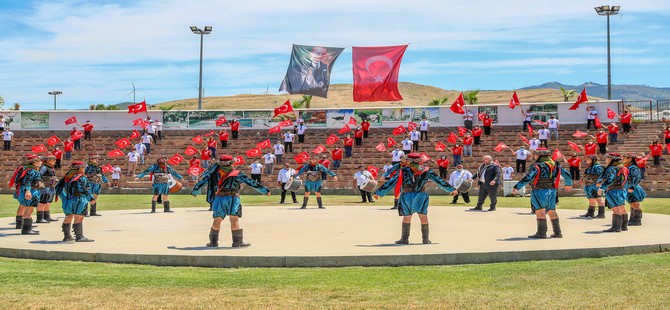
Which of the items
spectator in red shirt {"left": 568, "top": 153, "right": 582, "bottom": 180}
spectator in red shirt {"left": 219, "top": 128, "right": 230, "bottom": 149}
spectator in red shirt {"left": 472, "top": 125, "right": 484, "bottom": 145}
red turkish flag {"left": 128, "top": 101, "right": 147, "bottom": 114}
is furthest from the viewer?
red turkish flag {"left": 128, "top": 101, "right": 147, "bottom": 114}

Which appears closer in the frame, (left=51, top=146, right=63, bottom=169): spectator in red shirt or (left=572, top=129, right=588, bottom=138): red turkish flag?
(left=572, top=129, right=588, bottom=138): red turkish flag

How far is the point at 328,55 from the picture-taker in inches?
2250

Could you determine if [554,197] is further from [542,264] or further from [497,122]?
[497,122]

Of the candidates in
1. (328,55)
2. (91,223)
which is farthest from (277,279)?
(328,55)

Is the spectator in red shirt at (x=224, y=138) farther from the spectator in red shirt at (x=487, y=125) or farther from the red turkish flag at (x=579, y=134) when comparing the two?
the red turkish flag at (x=579, y=134)

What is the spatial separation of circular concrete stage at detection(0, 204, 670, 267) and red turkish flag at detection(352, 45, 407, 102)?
96.1 ft

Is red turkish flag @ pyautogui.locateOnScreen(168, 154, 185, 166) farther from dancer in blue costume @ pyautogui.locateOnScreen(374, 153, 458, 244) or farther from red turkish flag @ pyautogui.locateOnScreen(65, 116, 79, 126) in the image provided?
dancer in blue costume @ pyautogui.locateOnScreen(374, 153, 458, 244)

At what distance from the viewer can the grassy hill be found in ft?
434

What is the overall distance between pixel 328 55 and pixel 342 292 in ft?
149

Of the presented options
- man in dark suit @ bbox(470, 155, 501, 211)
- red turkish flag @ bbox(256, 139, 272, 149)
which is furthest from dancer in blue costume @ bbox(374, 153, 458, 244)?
red turkish flag @ bbox(256, 139, 272, 149)

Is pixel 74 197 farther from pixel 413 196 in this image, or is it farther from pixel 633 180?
pixel 633 180

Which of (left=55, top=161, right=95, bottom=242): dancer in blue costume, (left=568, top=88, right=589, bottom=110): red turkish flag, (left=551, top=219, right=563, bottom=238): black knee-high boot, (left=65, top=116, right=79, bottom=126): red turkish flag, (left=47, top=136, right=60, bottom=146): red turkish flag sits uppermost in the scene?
(left=568, top=88, right=589, bottom=110): red turkish flag

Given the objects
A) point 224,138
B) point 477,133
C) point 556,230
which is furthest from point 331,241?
point 224,138

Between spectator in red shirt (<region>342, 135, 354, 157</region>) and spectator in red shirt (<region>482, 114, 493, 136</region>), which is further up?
spectator in red shirt (<region>482, 114, 493, 136</region>)
